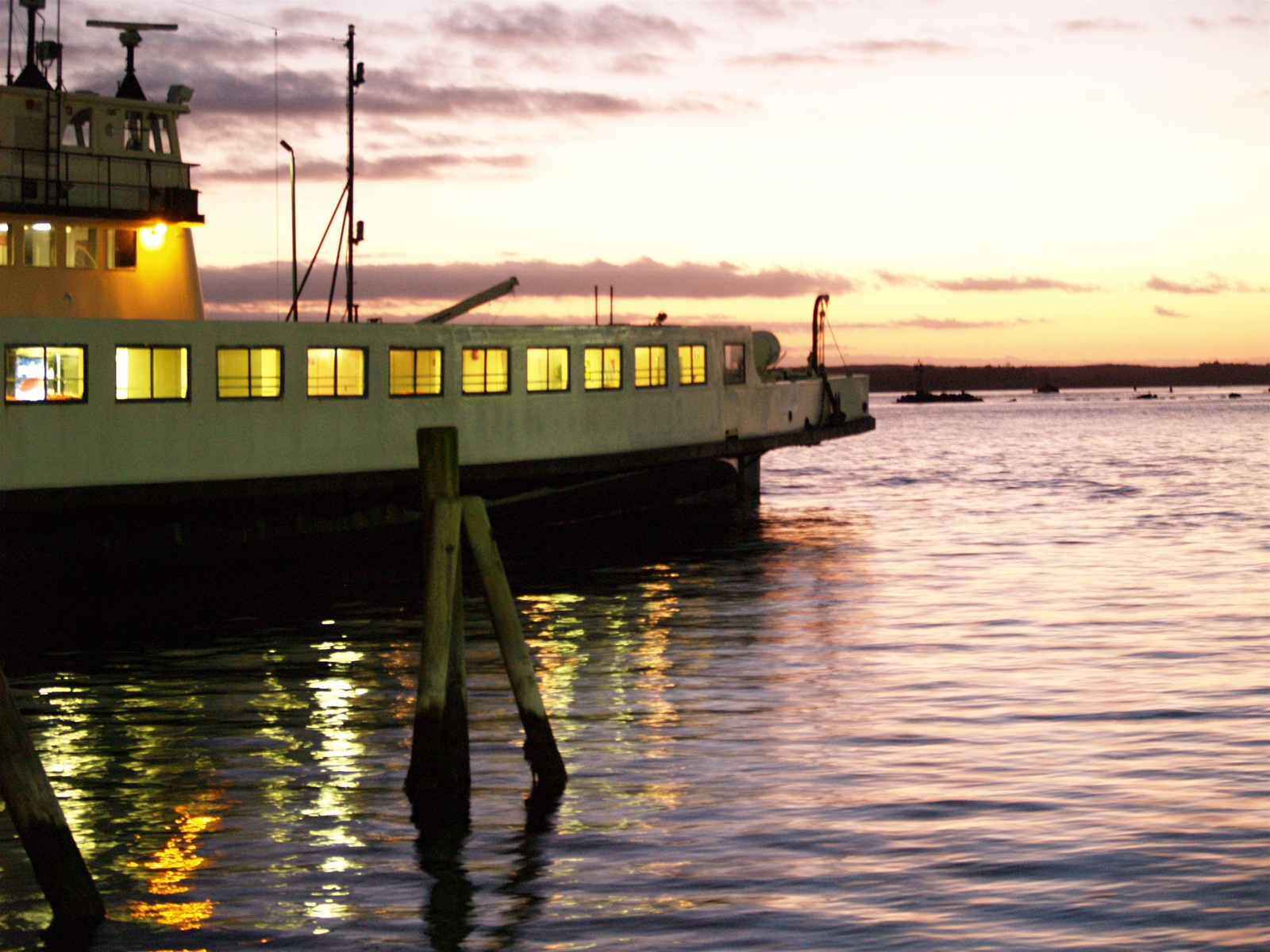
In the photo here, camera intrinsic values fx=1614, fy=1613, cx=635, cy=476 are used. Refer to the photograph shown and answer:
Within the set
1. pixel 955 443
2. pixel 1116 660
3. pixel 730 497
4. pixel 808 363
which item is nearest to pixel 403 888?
pixel 1116 660

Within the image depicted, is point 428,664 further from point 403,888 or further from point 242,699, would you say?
point 242,699

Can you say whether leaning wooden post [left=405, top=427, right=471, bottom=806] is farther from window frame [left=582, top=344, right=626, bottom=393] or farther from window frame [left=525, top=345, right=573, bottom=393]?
window frame [left=582, top=344, right=626, bottom=393]

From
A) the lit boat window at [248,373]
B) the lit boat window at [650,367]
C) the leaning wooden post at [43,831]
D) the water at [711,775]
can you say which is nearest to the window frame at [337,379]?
the lit boat window at [248,373]

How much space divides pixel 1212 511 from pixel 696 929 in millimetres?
46854

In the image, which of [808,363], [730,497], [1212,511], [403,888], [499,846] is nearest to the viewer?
[403,888]

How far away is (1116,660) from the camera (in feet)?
74.6

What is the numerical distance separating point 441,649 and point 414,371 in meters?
20.7

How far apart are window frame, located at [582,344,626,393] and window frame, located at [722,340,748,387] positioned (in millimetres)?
4487

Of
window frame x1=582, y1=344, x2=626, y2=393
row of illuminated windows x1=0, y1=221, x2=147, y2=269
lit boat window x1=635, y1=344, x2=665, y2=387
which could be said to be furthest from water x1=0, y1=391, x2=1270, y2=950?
A: lit boat window x1=635, y1=344, x2=665, y2=387

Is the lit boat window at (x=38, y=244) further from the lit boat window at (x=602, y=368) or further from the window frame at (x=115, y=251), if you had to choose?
the lit boat window at (x=602, y=368)

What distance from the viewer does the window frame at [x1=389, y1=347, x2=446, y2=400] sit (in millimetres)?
33312

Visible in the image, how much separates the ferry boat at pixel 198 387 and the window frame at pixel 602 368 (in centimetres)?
4

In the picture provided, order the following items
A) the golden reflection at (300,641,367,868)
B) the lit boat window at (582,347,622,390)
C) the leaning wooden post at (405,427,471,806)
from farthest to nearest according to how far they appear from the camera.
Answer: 1. the lit boat window at (582,347,622,390)
2. the leaning wooden post at (405,427,471,806)
3. the golden reflection at (300,641,367,868)

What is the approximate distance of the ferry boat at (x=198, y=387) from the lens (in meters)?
27.9
